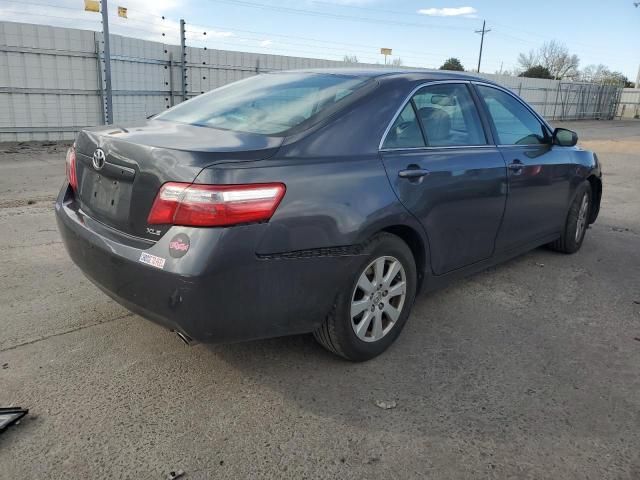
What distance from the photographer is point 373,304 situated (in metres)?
2.99

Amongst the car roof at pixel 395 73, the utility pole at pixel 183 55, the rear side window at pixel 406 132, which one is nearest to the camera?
the rear side window at pixel 406 132

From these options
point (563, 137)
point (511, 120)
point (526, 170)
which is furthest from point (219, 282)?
point (563, 137)

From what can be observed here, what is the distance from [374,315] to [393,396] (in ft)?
1.52

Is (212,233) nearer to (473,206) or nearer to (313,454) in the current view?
(313,454)

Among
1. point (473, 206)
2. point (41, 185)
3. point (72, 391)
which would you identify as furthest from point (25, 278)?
point (41, 185)

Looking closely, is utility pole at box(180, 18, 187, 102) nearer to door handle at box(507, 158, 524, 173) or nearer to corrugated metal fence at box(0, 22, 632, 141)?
corrugated metal fence at box(0, 22, 632, 141)

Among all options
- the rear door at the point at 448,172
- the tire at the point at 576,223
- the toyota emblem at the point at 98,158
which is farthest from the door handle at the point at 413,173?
the tire at the point at 576,223

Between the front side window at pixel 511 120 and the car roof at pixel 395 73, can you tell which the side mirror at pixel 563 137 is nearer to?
the front side window at pixel 511 120

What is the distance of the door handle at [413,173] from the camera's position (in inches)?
118

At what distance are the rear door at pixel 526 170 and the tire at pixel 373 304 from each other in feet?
3.93

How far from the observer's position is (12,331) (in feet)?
10.7

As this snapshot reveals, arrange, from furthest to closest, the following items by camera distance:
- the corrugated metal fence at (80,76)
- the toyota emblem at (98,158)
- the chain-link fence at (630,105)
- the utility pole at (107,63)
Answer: the chain-link fence at (630,105)
the corrugated metal fence at (80,76)
the utility pole at (107,63)
the toyota emblem at (98,158)

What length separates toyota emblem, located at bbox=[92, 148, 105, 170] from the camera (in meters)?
2.72

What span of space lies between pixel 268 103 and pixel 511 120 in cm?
205
